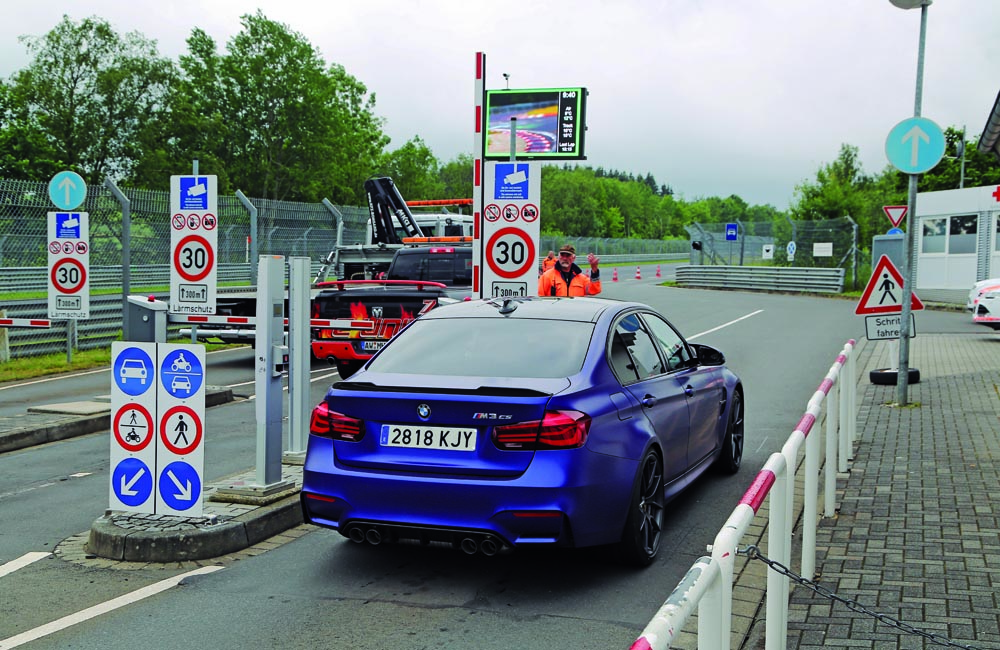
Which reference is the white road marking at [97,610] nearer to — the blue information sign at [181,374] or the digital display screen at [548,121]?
the blue information sign at [181,374]

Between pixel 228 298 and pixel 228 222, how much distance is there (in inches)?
288

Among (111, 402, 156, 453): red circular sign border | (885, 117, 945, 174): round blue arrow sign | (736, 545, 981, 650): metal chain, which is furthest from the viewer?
(885, 117, 945, 174): round blue arrow sign

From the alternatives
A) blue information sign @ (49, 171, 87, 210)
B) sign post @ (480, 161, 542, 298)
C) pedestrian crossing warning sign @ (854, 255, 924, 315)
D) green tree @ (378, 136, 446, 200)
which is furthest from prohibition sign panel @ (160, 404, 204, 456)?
green tree @ (378, 136, 446, 200)

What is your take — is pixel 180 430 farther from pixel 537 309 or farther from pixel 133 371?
pixel 537 309

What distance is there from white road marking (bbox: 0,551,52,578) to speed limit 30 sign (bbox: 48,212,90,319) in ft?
31.2

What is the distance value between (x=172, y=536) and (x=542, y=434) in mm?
2360

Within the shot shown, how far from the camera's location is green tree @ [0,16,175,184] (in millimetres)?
66562

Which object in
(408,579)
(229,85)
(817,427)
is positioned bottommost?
(408,579)

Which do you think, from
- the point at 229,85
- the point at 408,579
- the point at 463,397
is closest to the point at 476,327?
the point at 463,397

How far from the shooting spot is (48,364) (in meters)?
16.0

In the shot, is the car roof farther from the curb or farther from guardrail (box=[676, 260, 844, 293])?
guardrail (box=[676, 260, 844, 293])

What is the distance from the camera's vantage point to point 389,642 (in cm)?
462

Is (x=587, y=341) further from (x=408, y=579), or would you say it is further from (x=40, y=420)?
(x=40, y=420)

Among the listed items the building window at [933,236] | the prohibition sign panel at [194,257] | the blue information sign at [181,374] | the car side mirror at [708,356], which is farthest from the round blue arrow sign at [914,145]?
the building window at [933,236]
